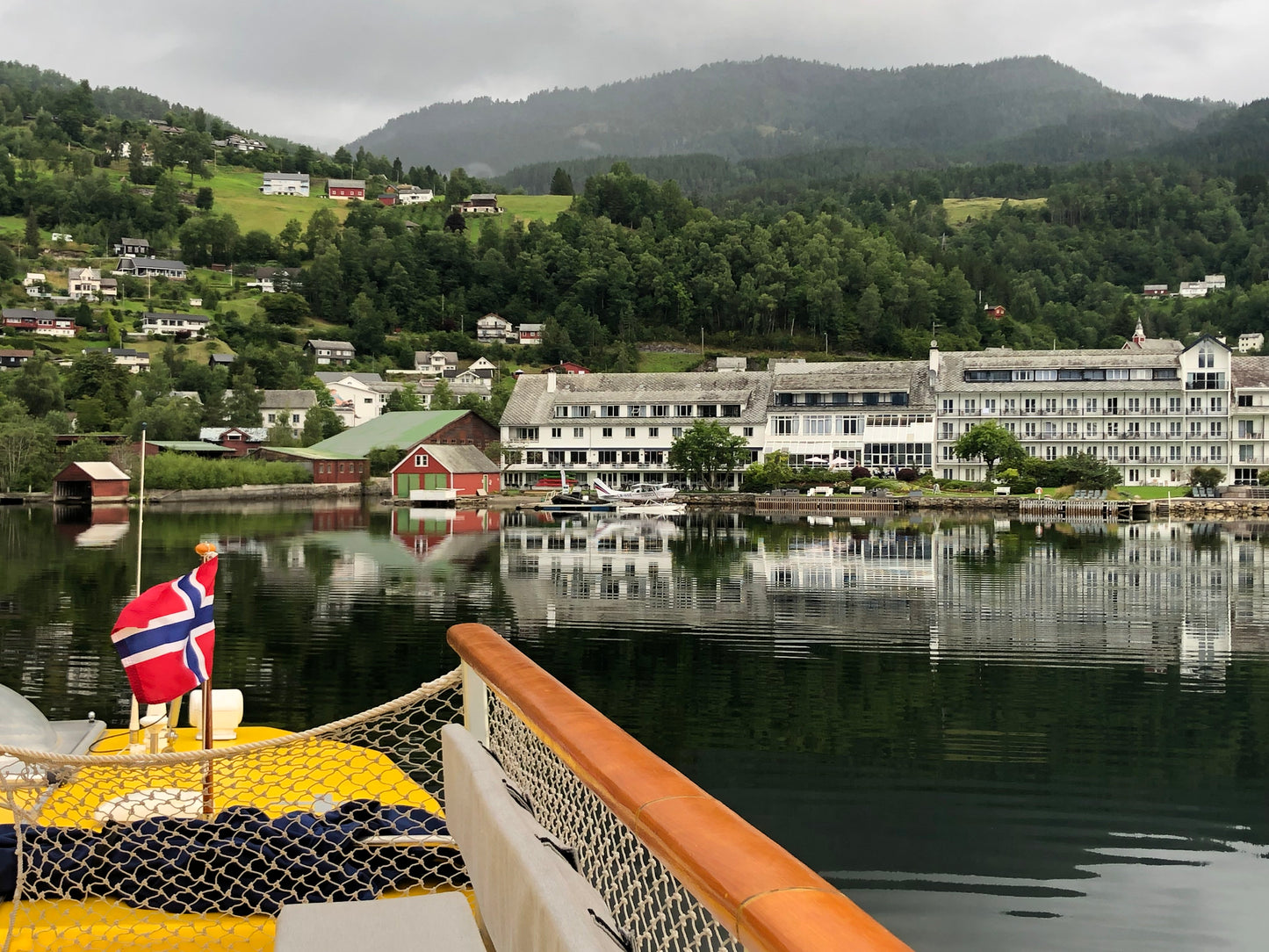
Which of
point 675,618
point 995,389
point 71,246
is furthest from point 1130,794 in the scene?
point 71,246

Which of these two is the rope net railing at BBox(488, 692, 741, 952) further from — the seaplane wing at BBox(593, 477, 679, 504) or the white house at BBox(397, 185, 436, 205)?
the white house at BBox(397, 185, 436, 205)

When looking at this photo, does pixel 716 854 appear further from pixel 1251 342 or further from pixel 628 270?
pixel 1251 342

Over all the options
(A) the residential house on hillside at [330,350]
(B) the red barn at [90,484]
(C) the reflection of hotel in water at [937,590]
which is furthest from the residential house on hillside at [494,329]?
(C) the reflection of hotel in water at [937,590]

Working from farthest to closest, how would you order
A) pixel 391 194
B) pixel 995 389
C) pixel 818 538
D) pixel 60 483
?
1. pixel 391 194
2. pixel 995 389
3. pixel 60 483
4. pixel 818 538

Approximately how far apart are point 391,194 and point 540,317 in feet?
198

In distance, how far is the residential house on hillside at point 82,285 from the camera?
121331 mm

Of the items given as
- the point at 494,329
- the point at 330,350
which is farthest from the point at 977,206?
the point at 330,350

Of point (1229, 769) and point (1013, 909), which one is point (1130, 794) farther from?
point (1013, 909)

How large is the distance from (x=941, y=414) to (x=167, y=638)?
6913cm

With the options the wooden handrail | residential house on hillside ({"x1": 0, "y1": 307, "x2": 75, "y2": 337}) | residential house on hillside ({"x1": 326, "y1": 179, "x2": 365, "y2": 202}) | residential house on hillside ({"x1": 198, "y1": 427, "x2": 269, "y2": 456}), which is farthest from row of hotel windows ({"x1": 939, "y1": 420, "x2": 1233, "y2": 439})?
residential house on hillside ({"x1": 326, "y1": 179, "x2": 365, "y2": 202})

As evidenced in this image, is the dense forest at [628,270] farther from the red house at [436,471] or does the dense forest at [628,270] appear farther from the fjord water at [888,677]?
the fjord water at [888,677]

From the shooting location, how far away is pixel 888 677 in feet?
59.5

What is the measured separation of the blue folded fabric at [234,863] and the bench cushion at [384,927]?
38.8 inches

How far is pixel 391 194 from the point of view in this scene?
582 ft
